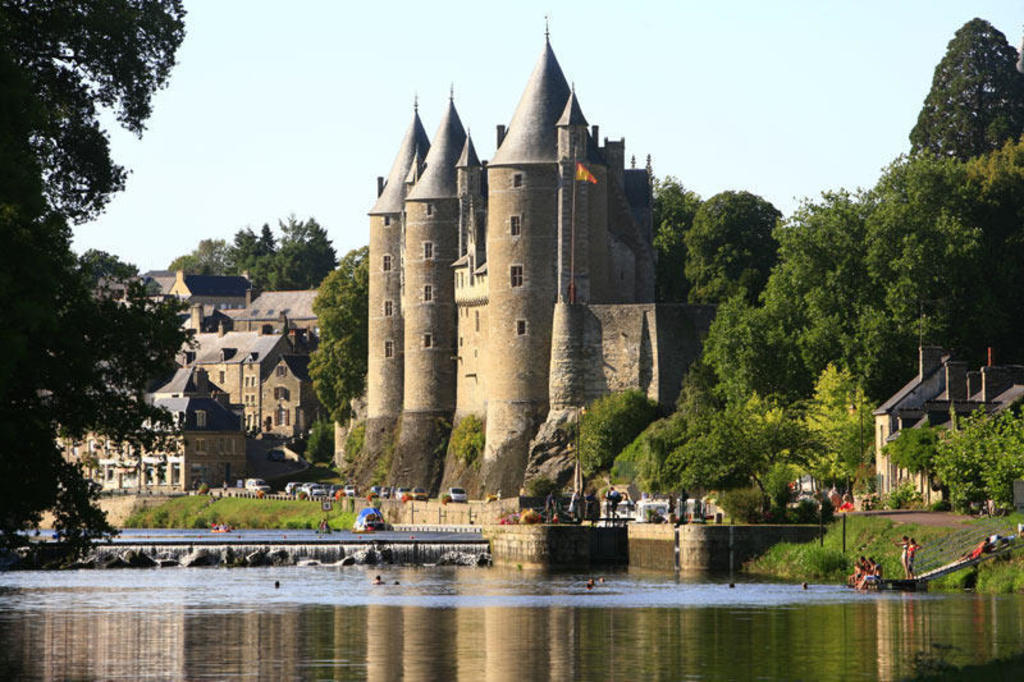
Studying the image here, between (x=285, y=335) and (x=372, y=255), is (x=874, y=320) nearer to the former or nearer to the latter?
(x=372, y=255)

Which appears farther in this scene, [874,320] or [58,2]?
[874,320]

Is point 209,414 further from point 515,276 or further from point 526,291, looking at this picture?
point 526,291

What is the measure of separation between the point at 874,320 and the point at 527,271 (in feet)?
60.9

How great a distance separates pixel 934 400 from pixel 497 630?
28.7 meters

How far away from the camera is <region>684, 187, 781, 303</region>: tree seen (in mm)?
93062

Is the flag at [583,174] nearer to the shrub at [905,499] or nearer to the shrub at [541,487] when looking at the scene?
the shrub at [541,487]

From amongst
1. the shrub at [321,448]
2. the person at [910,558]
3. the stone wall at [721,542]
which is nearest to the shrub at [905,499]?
the stone wall at [721,542]

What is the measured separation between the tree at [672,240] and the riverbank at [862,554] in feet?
155

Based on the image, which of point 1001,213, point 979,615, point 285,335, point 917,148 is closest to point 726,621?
point 979,615

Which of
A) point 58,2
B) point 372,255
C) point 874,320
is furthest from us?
point 372,255

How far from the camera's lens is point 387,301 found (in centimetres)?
10094

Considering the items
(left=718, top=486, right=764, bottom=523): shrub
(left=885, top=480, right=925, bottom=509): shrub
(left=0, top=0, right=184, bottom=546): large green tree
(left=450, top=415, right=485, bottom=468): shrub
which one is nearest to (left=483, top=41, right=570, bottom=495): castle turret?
(left=450, top=415, right=485, bottom=468): shrub

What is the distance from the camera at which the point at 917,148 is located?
305 ft

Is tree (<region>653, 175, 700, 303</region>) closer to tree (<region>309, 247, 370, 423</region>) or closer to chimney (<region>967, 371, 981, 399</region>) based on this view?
tree (<region>309, 247, 370, 423</region>)
